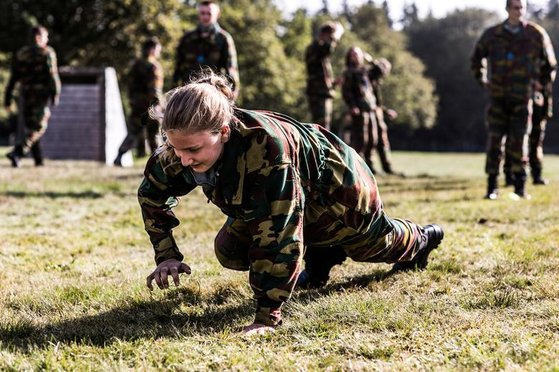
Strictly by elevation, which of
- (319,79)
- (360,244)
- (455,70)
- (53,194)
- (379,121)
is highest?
(455,70)

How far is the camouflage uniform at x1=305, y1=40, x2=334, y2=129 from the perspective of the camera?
473 inches

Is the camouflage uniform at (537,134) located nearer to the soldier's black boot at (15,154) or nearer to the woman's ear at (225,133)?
the woman's ear at (225,133)

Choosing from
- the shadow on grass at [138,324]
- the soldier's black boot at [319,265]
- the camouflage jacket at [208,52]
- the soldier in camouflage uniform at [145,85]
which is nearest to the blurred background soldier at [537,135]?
the camouflage jacket at [208,52]

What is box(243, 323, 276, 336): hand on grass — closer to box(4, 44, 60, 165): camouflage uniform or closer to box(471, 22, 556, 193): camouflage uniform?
box(471, 22, 556, 193): camouflage uniform

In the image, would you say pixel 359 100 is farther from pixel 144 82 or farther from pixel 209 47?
pixel 144 82

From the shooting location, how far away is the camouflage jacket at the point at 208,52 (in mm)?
9242

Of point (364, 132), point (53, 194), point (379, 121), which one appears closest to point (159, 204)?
point (53, 194)

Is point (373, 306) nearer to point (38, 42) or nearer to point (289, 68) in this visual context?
point (38, 42)

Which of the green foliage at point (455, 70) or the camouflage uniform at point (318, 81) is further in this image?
the green foliage at point (455, 70)

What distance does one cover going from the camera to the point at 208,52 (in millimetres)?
9344

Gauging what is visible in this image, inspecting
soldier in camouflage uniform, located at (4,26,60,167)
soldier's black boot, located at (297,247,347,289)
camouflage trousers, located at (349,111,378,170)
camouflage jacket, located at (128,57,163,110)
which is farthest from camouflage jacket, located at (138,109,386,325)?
camouflage jacket, located at (128,57,163,110)

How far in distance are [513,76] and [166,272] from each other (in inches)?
245

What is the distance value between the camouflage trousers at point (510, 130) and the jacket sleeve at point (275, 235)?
5905 mm

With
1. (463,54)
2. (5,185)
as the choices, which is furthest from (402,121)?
(5,185)
